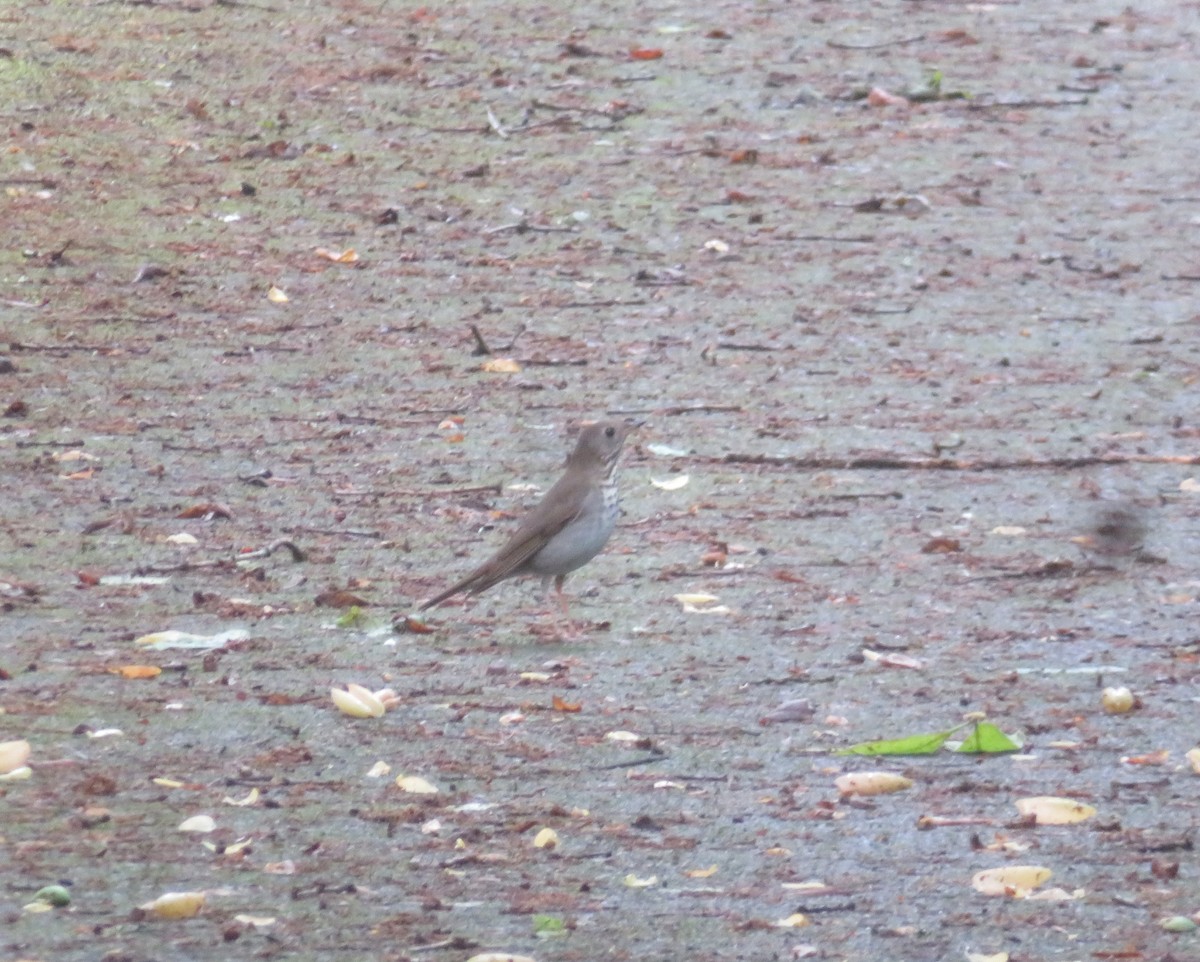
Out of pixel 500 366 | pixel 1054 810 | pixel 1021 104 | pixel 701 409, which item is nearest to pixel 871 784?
pixel 1054 810

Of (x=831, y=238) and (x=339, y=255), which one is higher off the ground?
(x=339, y=255)

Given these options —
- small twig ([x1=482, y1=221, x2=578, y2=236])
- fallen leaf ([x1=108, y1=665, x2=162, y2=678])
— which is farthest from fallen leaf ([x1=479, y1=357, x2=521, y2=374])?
fallen leaf ([x1=108, y1=665, x2=162, y2=678])

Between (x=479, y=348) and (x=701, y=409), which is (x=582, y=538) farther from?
(x=479, y=348)

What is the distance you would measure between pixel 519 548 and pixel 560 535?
0.40 ft

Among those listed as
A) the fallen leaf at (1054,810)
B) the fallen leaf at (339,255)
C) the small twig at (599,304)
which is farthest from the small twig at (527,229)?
the fallen leaf at (1054,810)

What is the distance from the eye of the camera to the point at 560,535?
20.6 feet

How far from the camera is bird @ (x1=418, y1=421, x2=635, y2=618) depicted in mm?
6270

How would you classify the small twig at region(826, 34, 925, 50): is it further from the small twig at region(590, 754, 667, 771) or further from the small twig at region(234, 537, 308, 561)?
the small twig at region(590, 754, 667, 771)

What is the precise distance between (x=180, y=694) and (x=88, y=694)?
22 cm

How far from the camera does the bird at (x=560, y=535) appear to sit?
6270 millimetres

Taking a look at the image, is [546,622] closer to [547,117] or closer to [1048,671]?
[1048,671]

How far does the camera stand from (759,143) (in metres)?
11.7

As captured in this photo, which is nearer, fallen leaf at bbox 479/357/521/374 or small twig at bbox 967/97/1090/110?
fallen leaf at bbox 479/357/521/374

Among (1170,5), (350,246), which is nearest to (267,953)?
(350,246)
